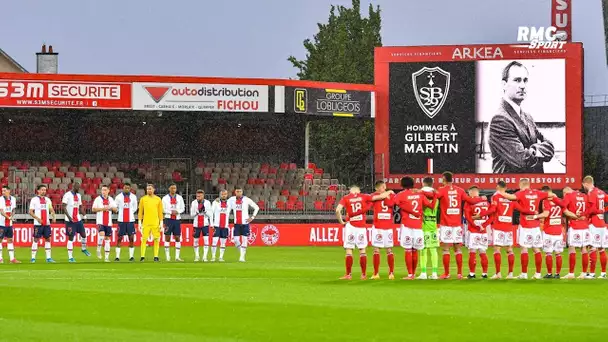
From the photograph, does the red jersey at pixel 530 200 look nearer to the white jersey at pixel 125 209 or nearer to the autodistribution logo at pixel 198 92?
the white jersey at pixel 125 209

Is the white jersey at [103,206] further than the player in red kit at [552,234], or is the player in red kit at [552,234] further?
the white jersey at [103,206]

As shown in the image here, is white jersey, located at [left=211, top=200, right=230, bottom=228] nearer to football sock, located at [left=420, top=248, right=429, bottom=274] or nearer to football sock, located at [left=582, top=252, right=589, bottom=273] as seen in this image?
football sock, located at [left=420, top=248, right=429, bottom=274]

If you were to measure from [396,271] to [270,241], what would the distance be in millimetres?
22096

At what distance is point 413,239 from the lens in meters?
25.5

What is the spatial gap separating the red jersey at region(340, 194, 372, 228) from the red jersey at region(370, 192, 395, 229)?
0.27 meters

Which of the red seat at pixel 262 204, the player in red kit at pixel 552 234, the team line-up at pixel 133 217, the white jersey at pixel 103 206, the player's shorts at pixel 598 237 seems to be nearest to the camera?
the player in red kit at pixel 552 234

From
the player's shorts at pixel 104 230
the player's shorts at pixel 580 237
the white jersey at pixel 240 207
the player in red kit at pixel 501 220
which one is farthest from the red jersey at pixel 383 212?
the player's shorts at pixel 104 230

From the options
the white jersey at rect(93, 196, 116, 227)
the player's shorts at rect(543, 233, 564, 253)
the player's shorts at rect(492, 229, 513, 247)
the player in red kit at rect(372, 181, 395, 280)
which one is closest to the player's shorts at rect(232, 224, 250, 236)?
the white jersey at rect(93, 196, 116, 227)

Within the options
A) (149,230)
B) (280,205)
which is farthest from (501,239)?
(280,205)

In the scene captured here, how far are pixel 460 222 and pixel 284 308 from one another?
863cm

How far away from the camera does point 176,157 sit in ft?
206

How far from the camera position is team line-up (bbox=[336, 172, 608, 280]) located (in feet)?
83.5

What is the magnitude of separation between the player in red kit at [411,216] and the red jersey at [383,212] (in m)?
0.17

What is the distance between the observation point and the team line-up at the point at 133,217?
35.2 m
